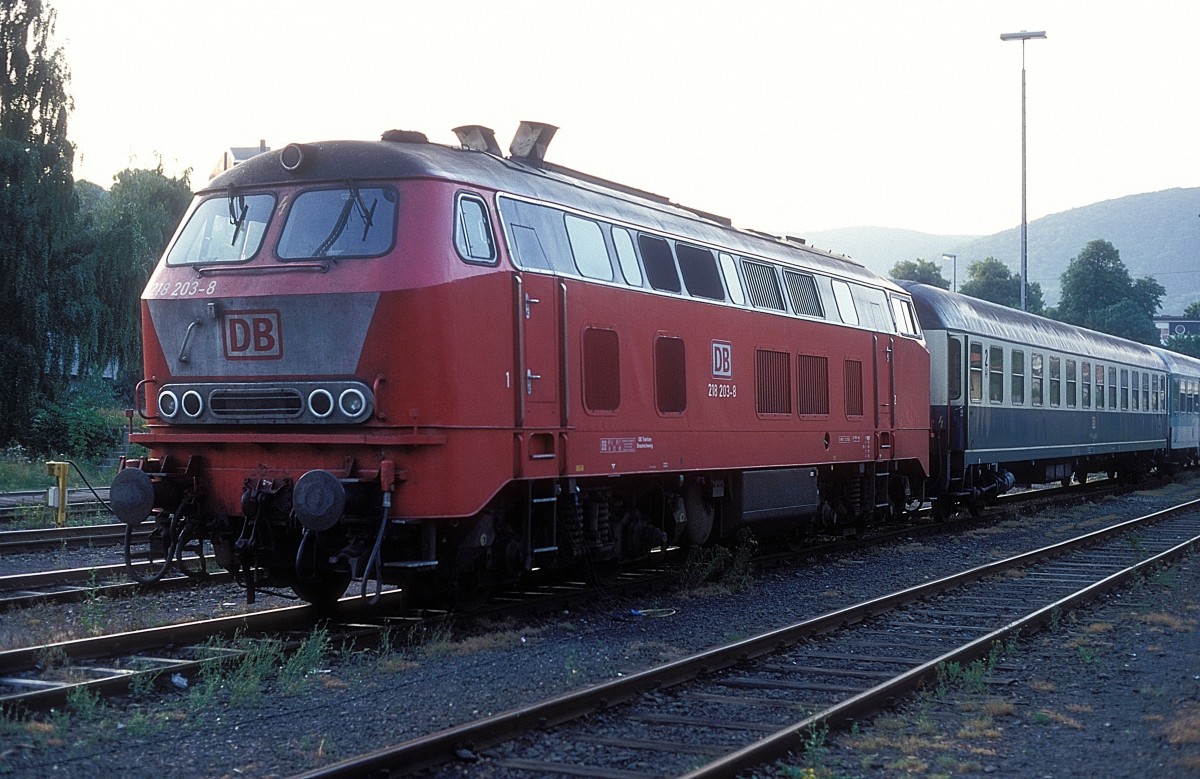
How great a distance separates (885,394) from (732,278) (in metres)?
4.75

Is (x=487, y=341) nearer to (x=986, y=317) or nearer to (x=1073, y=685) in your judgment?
(x=1073, y=685)

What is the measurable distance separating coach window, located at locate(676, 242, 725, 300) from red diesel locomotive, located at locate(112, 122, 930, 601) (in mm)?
262

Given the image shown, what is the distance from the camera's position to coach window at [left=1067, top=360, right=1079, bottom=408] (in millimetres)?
26375

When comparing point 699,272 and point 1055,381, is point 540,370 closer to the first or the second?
point 699,272

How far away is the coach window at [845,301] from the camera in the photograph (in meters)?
16.0

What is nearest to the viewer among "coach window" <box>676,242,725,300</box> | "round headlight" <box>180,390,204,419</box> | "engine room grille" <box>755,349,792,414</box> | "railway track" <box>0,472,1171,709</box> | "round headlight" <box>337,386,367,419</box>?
"railway track" <box>0,472,1171,709</box>

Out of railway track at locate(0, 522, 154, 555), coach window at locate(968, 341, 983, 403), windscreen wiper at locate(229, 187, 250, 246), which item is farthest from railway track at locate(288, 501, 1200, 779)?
coach window at locate(968, 341, 983, 403)

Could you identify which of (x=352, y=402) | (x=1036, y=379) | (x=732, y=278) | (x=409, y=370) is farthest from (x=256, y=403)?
(x=1036, y=379)

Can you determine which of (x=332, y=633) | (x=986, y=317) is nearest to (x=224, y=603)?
(x=332, y=633)

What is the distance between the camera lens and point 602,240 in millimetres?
11203

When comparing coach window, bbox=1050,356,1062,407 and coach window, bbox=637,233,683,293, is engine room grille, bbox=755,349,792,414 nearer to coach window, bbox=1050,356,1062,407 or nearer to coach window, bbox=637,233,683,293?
coach window, bbox=637,233,683,293

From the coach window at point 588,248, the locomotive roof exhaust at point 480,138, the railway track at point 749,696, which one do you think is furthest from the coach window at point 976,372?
the locomotive roof exhaust at point 480,138

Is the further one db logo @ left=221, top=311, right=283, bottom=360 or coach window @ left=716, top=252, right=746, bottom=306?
coach window @ left=716, top=252, right=746, bottom=306

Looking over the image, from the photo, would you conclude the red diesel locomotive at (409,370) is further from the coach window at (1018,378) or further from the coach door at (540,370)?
the coach window at (1018,378)
